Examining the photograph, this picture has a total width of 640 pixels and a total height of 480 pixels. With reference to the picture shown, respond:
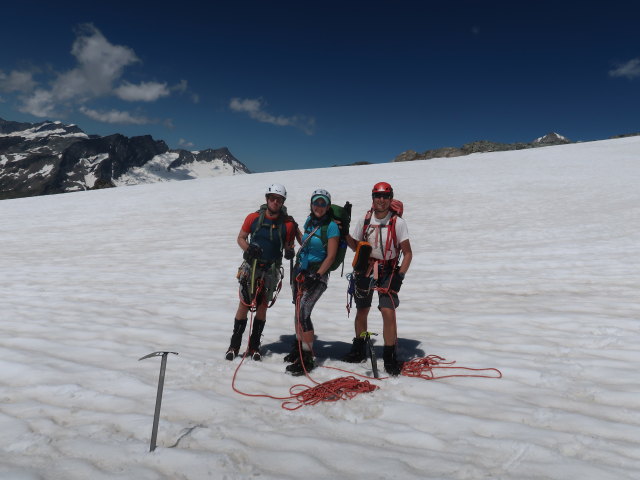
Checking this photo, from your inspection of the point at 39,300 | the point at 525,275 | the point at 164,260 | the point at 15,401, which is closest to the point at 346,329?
the point at 15,401

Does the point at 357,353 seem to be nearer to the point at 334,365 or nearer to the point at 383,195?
the point at 334,365

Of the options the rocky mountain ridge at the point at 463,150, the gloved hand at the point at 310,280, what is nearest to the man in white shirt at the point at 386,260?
the gloved hand at the point at 310,280

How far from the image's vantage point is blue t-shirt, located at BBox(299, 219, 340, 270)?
190 inches

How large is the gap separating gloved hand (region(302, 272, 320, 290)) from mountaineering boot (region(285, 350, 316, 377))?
84 centimetres

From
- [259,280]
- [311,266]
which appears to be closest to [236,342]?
[259,280]

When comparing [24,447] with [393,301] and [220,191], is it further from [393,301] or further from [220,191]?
[220,191]

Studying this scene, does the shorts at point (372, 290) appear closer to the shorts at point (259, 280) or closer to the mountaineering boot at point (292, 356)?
the mountaineering boot at point (292, 356)

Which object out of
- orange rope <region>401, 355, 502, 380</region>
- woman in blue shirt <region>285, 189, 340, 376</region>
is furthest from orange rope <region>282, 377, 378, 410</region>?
orange rope <region>401, 355, 502, 380</region>

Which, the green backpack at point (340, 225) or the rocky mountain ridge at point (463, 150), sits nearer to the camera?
the green backpack at point (340, 225)

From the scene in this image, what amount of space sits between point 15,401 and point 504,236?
13.9m

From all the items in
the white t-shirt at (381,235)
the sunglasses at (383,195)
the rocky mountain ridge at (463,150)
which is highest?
the rocky mountain ridge at (463,150)

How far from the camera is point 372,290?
5.04 meters

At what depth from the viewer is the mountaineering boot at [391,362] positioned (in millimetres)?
4672

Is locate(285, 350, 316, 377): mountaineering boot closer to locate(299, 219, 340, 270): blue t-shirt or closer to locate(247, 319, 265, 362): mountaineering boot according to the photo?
locate(247, 319, 265, 362): mountaineering boot
